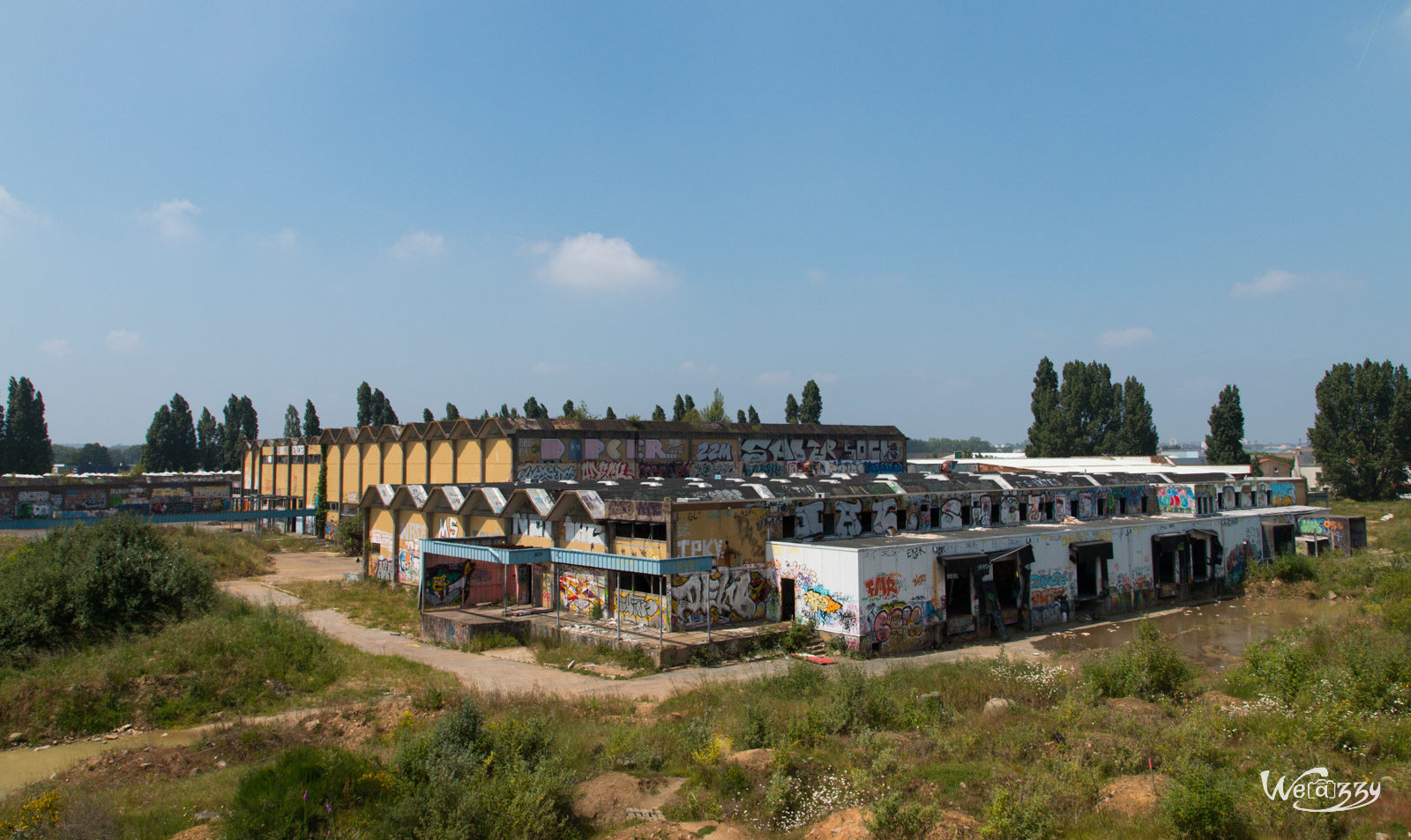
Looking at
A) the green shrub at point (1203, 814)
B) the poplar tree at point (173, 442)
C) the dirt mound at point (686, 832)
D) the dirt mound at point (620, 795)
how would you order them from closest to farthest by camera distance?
the green shrub at point (1203, 814)
the dirt mound at point (686, 832)
the dirt mound at point (620, 795)
the poplar tree at point (173, 442)

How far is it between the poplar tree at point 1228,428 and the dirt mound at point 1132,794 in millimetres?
83101

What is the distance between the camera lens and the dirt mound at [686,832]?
10.9 metres

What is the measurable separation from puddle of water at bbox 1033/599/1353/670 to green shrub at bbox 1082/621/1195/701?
5915mm

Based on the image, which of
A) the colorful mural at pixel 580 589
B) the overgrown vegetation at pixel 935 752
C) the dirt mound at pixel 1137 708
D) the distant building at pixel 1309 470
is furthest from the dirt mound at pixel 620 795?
the distant building at pixel 1309 470

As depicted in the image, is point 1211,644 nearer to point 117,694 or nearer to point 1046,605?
point 1046,605

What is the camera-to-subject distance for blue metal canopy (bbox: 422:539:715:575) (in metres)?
25.3

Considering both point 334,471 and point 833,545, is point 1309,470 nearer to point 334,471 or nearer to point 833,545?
point 833,545

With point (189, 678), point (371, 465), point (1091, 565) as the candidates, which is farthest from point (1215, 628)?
point (371, 465)

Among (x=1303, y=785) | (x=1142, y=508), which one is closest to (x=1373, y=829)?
(x=1303, y=785)

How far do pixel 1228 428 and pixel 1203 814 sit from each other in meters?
85.4

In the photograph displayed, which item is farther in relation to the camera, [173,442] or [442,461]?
[173,442]

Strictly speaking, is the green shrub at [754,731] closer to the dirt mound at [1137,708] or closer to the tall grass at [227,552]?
the dirt mound at [1137,708]

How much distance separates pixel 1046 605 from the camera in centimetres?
3034

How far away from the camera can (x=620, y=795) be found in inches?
490
